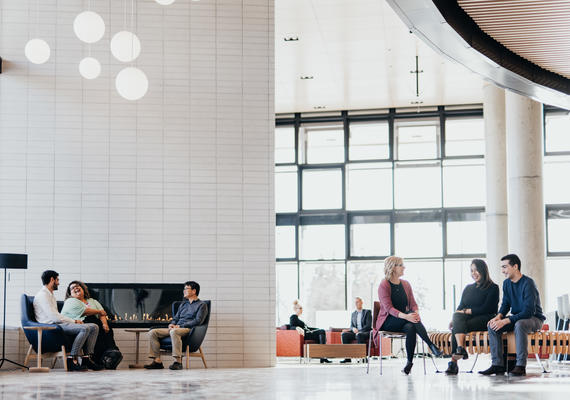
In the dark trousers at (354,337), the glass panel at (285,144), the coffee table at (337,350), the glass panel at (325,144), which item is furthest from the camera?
the glass panel at (285,144)

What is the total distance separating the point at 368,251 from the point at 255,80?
924 cm

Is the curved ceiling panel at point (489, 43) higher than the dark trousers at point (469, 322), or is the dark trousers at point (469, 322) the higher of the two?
the curved ceiling panel at point (489, 43)

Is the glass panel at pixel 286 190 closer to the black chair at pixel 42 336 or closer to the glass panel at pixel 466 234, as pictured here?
the glass panel at pixel 466 234

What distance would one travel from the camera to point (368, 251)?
1955cm

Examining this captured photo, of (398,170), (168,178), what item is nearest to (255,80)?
(168,178)

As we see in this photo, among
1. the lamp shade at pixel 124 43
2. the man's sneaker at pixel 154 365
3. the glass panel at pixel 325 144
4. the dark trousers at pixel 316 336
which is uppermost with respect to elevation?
the glass panel at pixel 325 144

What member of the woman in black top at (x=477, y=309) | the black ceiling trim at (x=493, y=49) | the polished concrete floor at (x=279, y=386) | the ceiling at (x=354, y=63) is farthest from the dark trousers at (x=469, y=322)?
the ceiling at (x=354, y=63)

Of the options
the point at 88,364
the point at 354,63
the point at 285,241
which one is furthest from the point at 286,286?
the point at 88,364

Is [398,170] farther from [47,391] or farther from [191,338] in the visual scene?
[47,391]

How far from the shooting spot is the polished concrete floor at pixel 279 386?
576 centimetres

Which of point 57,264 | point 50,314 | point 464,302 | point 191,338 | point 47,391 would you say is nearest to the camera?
point 47,391

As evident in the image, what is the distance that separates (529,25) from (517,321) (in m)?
3.03

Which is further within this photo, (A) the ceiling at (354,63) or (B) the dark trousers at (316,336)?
(B) the dark trousers at (316,336)

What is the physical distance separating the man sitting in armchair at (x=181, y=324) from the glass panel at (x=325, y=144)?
10.5 meters
